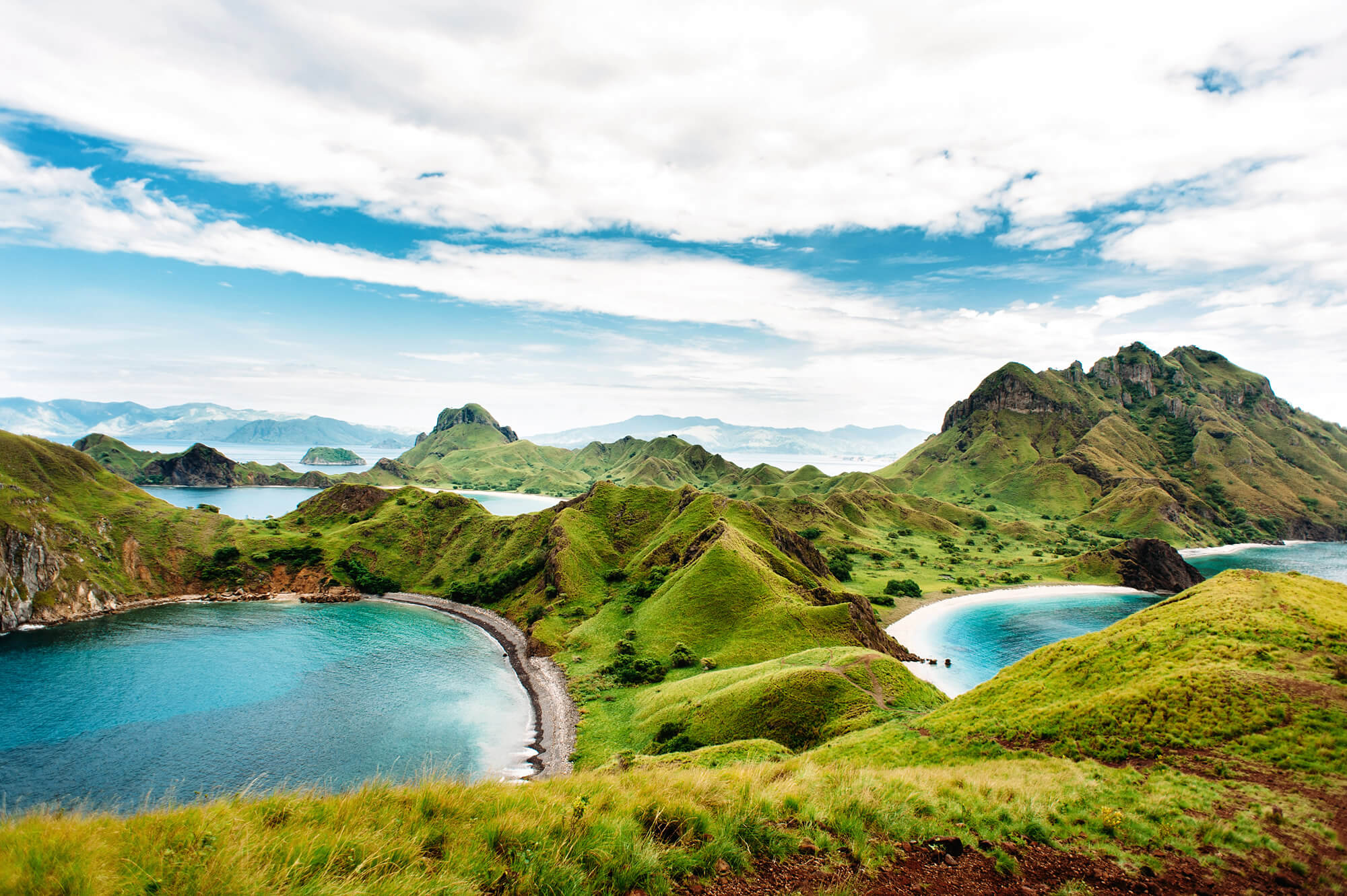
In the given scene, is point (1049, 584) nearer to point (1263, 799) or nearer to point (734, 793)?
point (1263, 799)

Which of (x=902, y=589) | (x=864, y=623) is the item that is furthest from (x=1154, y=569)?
(x=864, y=623)

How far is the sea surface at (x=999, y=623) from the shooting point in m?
86.9

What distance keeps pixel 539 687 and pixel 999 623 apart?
328ft

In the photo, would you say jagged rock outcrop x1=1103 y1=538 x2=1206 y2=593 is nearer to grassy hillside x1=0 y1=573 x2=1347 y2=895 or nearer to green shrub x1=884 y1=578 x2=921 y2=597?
green shrub x1=884 y1=578 x2=921 y2=597

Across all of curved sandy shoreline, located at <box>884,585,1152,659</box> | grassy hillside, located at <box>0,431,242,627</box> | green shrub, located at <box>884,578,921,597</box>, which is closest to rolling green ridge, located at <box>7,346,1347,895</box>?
grassy hillside, located at <box>0,431,242,627</box>

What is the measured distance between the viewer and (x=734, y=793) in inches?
520

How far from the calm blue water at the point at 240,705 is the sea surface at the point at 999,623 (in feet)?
227

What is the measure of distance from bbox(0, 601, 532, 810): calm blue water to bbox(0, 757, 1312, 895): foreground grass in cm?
3073

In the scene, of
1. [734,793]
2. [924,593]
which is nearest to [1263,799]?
[734,793]

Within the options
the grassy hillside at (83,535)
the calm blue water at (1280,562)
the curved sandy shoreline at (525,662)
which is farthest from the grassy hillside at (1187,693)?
the calm blue water at (1280,562)

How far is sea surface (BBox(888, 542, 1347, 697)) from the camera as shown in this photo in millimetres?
86938

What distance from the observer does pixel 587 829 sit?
1008cm

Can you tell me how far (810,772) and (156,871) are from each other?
53.0 feet

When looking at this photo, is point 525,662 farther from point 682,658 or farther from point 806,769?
point 806,769
